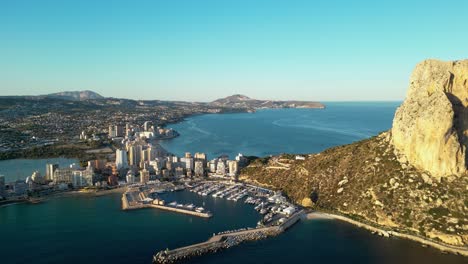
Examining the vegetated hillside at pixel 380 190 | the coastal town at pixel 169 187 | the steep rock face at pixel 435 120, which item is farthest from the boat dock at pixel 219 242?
the steep rock face at pixel 435 120

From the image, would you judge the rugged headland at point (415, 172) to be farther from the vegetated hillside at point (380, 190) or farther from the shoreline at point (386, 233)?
the shoreline at point (386, 233)

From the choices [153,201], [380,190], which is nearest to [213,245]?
[153,201]

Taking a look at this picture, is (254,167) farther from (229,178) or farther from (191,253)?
(191,253)

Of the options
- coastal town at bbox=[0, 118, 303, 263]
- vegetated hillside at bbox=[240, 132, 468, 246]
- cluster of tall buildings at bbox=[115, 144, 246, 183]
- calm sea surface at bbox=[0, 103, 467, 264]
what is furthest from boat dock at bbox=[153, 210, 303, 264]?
cluster of tall buildings at bbox=[115, 144, 246, 183]

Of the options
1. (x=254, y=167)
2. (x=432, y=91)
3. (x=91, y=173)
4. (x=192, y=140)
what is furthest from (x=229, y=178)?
(x=192, y=140)

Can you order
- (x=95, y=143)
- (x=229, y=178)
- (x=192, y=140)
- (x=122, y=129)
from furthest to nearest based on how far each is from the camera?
(x=122, y=129), (x=192, y=140), (x=95, y=143), (x=229, y=178)

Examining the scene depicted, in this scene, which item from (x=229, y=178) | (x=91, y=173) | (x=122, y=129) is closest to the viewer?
(x=91, y=173)
